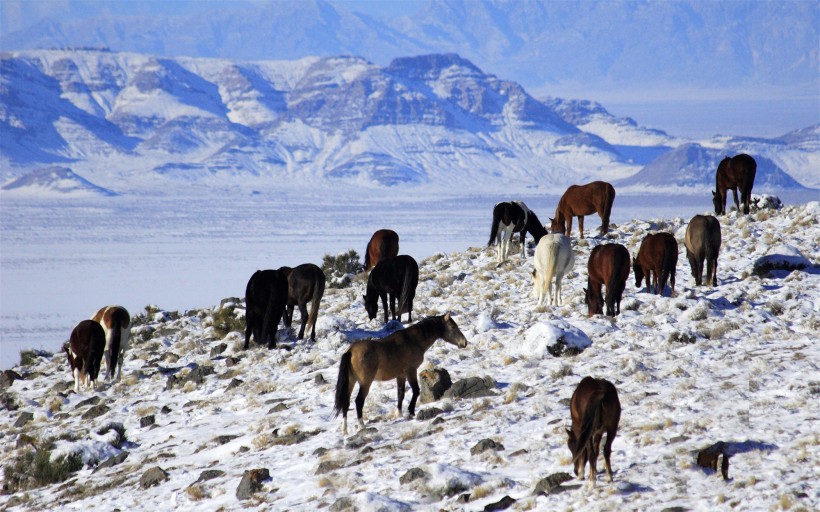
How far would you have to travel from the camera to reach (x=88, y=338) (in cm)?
1989

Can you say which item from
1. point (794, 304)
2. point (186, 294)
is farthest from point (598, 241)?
point (186, 294)

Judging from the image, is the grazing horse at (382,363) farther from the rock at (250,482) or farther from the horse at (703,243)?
the horse at (703,243)

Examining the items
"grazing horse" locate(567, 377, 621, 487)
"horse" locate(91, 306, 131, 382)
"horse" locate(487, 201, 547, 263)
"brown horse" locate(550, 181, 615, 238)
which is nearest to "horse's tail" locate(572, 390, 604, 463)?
"grazing horse" locate(567, 377, 621, 487)

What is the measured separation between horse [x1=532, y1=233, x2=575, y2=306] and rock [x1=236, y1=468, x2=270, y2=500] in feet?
30.2

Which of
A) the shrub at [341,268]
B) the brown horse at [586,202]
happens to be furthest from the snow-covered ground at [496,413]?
the shrub at [341,268]

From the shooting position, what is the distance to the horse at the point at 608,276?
18.8 m

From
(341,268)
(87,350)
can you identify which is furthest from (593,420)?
(341,268)

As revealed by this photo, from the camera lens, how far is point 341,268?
33344mm

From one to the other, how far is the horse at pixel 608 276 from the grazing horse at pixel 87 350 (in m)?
9.53

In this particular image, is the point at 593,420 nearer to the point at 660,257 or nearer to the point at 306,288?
the point at 660,257

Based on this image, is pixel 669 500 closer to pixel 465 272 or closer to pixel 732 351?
pixel 732 351

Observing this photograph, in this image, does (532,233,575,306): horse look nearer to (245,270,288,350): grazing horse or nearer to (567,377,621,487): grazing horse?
(245,270,288,350): grazing horse

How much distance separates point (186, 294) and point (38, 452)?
165 metres

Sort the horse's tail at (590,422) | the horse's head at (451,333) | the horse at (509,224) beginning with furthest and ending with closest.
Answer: the horse at (509,224)
the horse's head at (451,333)
the horse's tail at (590,422)
